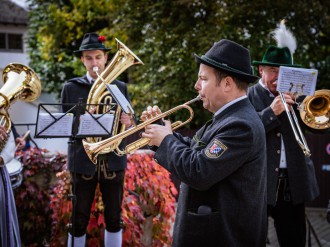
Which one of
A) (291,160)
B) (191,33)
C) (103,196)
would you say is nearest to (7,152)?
(103,196)

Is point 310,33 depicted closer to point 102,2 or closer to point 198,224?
point 102,2

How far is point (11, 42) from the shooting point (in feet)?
95.2

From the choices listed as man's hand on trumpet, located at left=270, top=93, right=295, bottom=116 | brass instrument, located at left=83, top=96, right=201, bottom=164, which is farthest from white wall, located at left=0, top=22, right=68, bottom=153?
man's hand on trumpet, located at left=270, top=93, right=295, bottom=116

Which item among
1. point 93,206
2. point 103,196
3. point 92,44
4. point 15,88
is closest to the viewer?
point 15,88

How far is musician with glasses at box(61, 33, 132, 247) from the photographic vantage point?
4.97m

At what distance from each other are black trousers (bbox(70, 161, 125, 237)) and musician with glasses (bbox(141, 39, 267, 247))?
1927 millimetres

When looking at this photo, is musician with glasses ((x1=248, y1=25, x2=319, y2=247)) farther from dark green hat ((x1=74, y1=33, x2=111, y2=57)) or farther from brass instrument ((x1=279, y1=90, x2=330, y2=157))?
dark green hat ((x1=74, y1=33, x2=111, y2=57))

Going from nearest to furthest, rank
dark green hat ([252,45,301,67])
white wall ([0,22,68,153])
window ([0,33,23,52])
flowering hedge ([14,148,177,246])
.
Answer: dark green hat ([252,45,301,67]) → flowering hedge ([14,148,177,246]) → white wall ([0,22,68,153]) → window ([0,33,23,52])

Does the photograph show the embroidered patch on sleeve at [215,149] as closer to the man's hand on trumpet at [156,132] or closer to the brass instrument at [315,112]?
the man's hand on trumpet at [156,132]

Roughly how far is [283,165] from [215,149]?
184 cm

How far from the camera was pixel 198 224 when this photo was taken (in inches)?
120

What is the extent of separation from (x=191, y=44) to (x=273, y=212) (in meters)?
7.48

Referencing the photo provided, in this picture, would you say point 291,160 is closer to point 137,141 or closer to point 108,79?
point 137,141

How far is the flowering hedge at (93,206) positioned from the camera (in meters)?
5.48
